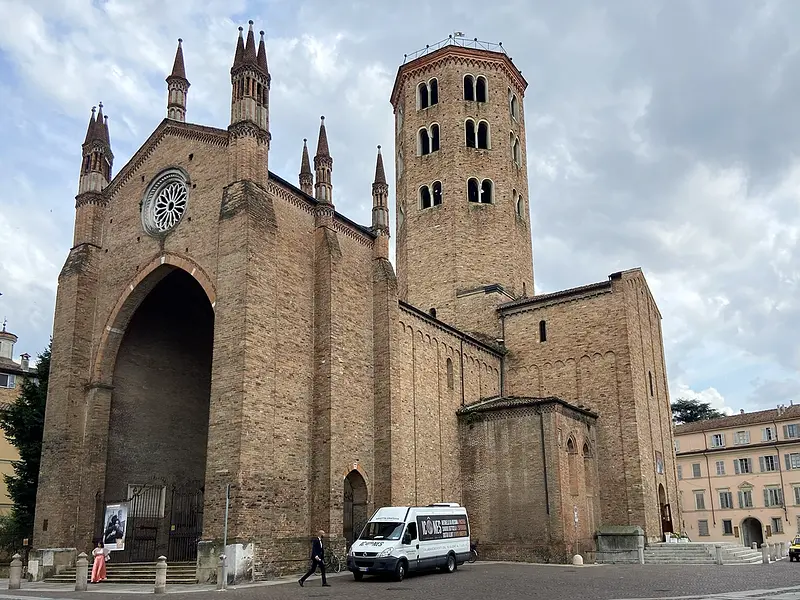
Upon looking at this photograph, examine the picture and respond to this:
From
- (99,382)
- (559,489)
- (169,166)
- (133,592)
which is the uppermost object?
(169,166)

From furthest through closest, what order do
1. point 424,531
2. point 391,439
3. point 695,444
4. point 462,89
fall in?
point 695,444 → point 462,89 → point 391,439 → point 424,531

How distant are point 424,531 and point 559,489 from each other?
787cm

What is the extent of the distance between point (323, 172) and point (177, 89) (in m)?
7.26

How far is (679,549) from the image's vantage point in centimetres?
2855

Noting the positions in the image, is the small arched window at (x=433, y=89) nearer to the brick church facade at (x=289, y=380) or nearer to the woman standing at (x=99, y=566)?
the brick church facade at (x=289, y=380)

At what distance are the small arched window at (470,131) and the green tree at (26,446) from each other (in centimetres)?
2238

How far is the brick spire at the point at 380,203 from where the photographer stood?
28.7 metres

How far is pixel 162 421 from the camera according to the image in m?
29.1

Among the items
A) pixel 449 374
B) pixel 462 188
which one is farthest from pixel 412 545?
pixel 462 188

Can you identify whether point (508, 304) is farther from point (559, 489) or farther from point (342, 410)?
point (342, 410)

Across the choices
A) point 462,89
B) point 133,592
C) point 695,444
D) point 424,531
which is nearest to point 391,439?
point 424,531

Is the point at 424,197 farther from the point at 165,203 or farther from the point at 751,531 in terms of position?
the point at 751,531

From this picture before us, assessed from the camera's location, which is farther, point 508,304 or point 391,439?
point 508,304

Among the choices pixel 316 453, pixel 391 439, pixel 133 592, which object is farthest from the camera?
pixel 391 439
